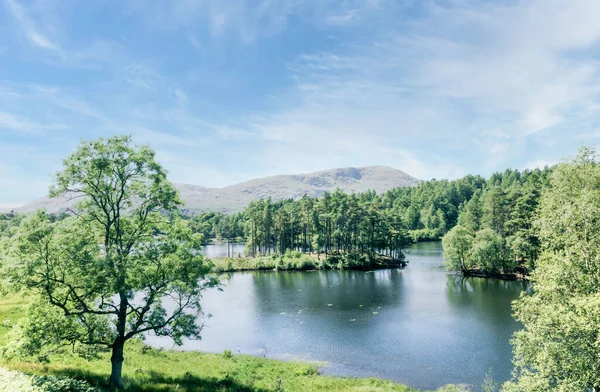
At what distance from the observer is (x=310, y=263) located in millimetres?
103375

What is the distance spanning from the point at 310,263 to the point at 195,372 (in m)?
74.7

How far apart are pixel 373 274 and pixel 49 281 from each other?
80.2 metres

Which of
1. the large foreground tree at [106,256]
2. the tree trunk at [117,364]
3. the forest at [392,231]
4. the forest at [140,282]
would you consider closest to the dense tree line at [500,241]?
the forest at [392,231]

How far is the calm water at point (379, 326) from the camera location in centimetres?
3500

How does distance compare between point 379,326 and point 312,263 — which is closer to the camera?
point 379,326

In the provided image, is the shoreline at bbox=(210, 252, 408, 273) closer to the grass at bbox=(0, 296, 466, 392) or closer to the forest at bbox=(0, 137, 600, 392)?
the grass at bbox=(0, 296, 466, 392)

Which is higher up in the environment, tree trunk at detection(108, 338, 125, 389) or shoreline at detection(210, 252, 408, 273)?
tree trunk at detection(108, 338, 125, 389)

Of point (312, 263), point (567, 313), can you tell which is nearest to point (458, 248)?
point (312, 263)

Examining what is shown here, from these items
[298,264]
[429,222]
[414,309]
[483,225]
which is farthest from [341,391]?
[429,222]

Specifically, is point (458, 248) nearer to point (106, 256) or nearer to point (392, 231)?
point (392, 231)

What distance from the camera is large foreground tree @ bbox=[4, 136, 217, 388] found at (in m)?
20.6

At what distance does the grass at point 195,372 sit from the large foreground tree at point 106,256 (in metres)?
2.92

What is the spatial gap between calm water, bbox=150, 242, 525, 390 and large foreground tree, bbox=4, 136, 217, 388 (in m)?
18.9

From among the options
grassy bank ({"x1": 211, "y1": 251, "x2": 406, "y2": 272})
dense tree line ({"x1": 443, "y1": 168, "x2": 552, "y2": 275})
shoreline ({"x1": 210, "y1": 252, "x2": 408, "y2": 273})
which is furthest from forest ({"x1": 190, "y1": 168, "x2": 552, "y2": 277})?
shoreline ({"x1": 210, "y1": 252, "x2": 408, "y2": 273})
